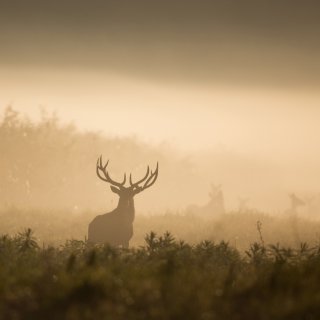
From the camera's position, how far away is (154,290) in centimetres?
580

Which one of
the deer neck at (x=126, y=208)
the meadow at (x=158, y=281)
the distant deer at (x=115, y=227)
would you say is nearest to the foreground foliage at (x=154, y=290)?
the meadow at (x=158, y=281)

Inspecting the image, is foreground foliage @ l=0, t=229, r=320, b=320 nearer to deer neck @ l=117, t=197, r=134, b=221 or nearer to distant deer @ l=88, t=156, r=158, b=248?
distant deer @ l=88, t=156, r=158, b=248

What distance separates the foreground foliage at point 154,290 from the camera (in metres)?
5.34

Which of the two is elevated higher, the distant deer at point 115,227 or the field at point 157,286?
the distant deer at point 115,227

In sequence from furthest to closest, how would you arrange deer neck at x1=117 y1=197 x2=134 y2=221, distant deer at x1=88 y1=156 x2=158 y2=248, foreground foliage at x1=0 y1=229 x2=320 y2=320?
1. deer neck at x1=117 y1=197 x2=134 y2=221
2. distant deer at x1=88 y1=156 x2=158 y2=248
3. foreground foliage at x1=0 y1=229 x2=320 y2=320

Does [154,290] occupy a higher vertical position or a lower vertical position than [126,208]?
lower

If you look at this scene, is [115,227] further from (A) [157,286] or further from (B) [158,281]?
(A) [157,286]

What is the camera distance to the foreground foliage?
5.34 m

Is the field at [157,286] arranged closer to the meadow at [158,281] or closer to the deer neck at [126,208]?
the meadow at [158,281]

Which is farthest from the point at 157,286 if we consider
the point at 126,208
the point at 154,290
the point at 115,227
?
the point at 126,208

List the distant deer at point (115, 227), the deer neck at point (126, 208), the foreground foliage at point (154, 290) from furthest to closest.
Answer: the deer neck at point (126, 208)
the distant deer at point (115, 227)
the foreground foliage at point (154, 290)

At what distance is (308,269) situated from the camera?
22.9 feet

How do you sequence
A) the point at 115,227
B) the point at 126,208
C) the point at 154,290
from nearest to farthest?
the point at 154,290, the point at 115,227, the point at 126,208

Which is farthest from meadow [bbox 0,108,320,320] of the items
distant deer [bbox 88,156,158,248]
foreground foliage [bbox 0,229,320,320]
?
distant deer [bbox 88,156,158,248]
